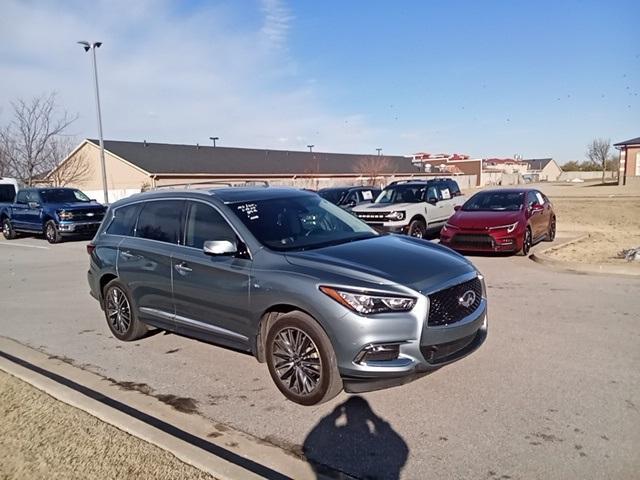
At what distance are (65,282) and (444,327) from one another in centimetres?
856

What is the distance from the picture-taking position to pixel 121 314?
579cm

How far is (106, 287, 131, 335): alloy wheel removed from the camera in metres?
5.72

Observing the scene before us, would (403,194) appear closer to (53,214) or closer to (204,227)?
(204,227)

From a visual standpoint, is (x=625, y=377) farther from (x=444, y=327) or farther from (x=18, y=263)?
(x=18, y=263)

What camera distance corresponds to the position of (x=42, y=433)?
141 inches

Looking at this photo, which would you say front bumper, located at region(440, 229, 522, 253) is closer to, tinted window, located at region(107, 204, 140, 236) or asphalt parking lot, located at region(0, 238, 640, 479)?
asphalt parking lot, located at region(0, 238, 640, 479)

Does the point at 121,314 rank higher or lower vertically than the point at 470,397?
higher

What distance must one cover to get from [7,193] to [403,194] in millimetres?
19371

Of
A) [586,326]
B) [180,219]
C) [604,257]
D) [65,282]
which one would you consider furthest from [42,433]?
[604,257]

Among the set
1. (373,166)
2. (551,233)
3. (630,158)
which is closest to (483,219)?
(551,233)

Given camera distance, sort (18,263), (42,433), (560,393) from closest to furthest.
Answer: (42,433)
(560,393)
(18,263)

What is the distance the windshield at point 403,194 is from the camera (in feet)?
44.9

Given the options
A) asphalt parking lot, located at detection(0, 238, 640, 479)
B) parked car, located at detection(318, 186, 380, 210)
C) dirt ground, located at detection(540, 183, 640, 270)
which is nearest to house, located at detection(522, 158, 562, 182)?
dirt ground, located at detection(540, 183, 640, 270)

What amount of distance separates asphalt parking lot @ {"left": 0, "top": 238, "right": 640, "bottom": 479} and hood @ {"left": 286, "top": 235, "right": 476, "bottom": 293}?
101 centimetres
